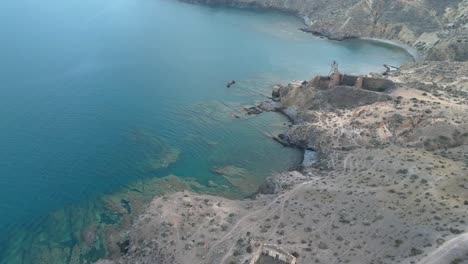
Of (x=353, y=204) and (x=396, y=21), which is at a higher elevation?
(x=396, y=21)

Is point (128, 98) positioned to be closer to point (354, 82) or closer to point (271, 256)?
point (354, 82)

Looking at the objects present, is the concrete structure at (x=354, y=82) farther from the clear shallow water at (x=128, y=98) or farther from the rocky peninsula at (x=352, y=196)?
the clear shallow water at (x=128, y=98)

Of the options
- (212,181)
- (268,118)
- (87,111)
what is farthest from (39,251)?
(268,118)

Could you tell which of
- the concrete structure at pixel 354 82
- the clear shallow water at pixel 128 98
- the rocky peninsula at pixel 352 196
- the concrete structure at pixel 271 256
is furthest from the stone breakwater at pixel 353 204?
the clear shallow water at pixel 128 98

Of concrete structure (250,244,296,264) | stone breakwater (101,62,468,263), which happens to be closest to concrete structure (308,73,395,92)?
stone breakwater (101,62,468,263)

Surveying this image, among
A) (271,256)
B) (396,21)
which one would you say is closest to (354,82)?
(271,256)

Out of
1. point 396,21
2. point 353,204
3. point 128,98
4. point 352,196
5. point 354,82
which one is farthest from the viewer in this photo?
point 396,21
